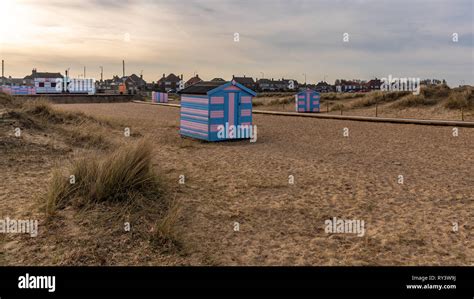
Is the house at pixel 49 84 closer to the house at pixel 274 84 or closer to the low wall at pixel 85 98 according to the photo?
the low wall at pixel 85 98

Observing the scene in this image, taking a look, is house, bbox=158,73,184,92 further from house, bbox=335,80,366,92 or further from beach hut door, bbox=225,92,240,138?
beach hut door, bbox=225,92,240,138

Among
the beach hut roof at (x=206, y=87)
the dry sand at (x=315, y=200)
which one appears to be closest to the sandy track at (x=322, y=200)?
the dry sand at (x=315, y=200)

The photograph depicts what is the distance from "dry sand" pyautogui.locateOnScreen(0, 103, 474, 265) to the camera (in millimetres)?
5012

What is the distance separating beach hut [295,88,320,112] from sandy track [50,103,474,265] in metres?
18.6

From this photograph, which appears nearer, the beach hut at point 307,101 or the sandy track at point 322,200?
the sandy track at point 322,200

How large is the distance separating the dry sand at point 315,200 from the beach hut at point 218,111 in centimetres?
148

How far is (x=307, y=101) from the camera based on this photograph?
32.7m

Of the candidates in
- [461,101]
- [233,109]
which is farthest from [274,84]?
[233,109]

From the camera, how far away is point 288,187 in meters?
8.16

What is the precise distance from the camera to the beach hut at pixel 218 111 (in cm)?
1487

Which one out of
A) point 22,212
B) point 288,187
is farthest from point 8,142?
point 288,187

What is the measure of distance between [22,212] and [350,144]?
1097 cm
